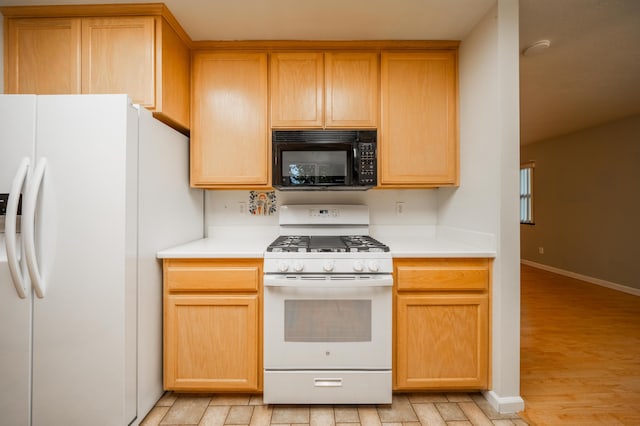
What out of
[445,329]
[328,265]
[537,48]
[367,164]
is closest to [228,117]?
[367,164]

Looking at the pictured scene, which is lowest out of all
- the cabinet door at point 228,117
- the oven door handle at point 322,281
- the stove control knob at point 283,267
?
the oven door handle at point 322,281

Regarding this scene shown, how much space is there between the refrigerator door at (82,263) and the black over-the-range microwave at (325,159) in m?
0.94

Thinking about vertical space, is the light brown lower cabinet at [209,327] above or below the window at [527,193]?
below

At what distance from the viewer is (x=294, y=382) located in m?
1.75

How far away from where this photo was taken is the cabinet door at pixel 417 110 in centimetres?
219

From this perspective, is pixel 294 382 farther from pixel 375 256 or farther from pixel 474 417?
pixel 474 417

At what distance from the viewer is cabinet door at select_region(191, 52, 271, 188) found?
2.20 meters

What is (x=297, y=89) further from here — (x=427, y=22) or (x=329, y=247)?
(x=329, y=247)

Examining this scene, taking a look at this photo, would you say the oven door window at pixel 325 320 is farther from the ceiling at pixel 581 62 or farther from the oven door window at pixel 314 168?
the ceiling at pixel 581 62

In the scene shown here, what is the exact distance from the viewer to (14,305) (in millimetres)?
1436

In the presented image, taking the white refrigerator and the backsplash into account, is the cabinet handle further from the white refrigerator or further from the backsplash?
the backsplash

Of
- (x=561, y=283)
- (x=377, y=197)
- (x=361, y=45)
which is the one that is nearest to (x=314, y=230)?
(x=377, y=197)

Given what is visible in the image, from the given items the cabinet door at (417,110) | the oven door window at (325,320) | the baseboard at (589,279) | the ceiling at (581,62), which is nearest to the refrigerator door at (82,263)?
the oven door window at (325,320)

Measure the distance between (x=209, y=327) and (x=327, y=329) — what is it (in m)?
0.69
